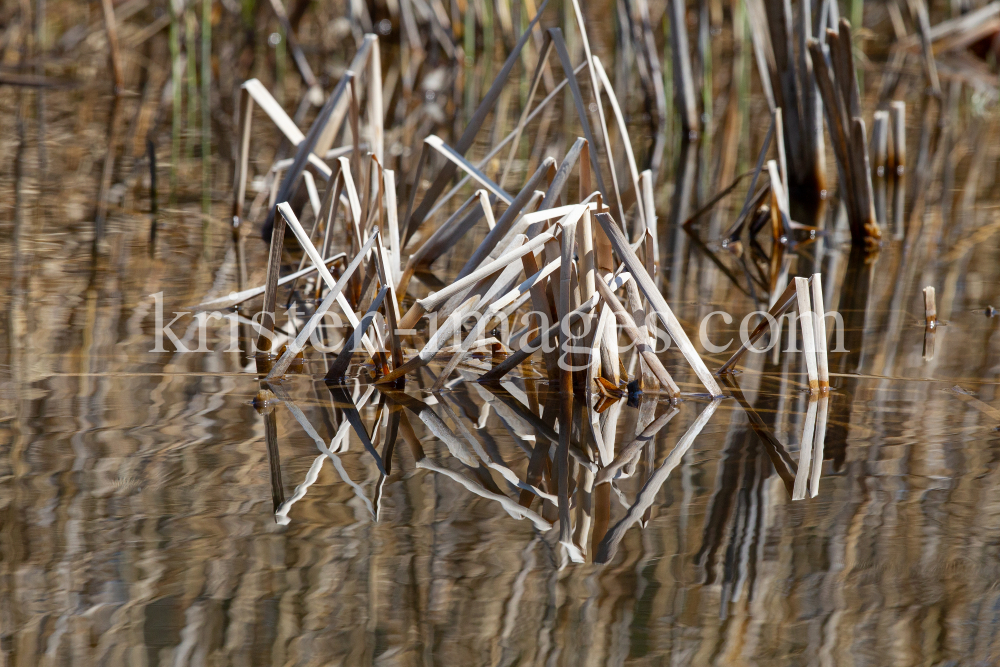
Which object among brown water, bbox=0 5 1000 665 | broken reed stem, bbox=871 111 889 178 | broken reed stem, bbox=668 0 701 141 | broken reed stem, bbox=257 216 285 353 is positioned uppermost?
broken reed stem, bbox=668 0 701 141

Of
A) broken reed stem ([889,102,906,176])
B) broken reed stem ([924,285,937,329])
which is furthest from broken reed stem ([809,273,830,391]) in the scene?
broken reed stem ([889,102,906,176])

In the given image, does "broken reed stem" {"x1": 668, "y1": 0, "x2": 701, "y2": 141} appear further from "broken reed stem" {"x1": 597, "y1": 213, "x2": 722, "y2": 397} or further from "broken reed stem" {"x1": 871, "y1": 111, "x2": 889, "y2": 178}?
"broken reed stem" {"x1": 597, "y1": 213, "x2": 722, "y2": 397}

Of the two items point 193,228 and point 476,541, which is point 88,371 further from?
point 193,228

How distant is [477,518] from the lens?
5.47 feet

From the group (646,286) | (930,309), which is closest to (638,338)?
(646,286)

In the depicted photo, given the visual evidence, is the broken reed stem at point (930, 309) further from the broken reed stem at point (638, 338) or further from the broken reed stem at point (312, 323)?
the broken reed stem at point (312, 323)

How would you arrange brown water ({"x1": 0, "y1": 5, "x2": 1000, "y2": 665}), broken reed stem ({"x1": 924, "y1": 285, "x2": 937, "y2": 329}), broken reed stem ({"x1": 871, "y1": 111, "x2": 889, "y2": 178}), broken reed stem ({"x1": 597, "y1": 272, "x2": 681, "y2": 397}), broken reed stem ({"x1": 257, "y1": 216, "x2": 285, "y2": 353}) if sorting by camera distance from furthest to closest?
broken reed stem ({"x1": 871, "y1": 111, "x2": 889, "y2": 178}), broken reed stem ({"x1": 924, "y1": 285, "x2": 937, "y2": 329}), broken reed stem ({"x1": 257, "y1": 216, "x2": 285, "y2": 353}), broken reed stem ({"x1": 597, "y1": 272, "x2": 681, "y2": 397}), brown water ({"x1": 0, "y1": 5, "x2": 1000, "y2": 665})

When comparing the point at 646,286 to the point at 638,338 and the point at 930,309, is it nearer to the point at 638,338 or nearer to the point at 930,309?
the point at 638,338

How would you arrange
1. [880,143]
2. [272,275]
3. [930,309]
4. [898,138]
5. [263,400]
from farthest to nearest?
[898,138]
[880,143]
[930,309]
[272,275]
[263,400]

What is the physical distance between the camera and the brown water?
135 cm

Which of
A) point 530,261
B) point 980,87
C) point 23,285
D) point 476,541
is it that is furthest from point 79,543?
point 980,87

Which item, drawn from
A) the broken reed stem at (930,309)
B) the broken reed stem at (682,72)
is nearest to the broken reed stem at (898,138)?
the broken reed stem at (682,72)

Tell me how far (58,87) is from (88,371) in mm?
4206

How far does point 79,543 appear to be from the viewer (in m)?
1.54
